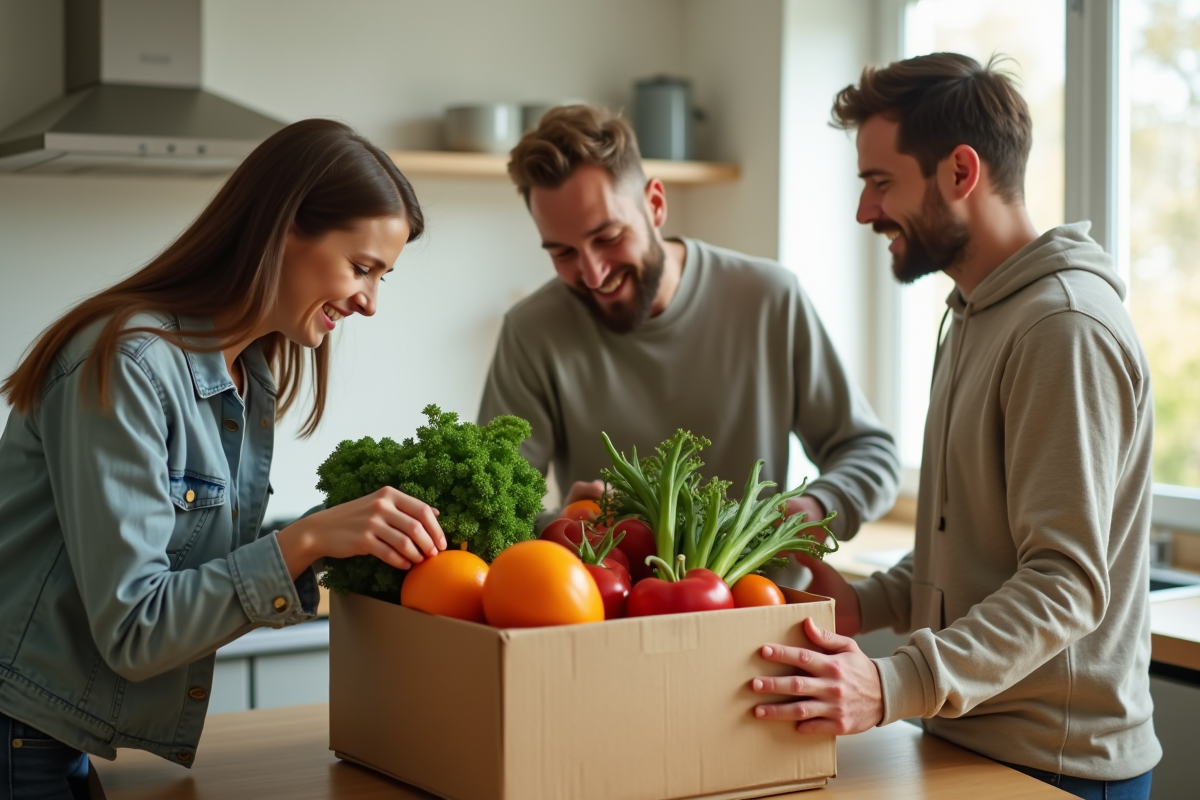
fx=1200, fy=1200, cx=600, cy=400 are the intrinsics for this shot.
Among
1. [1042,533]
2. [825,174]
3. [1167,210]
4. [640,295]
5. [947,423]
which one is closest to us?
[1042,533]

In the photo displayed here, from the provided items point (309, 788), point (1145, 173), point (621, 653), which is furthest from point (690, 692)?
point (1145, 173)

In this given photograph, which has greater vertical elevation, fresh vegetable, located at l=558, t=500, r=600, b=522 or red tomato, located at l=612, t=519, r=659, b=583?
fresh vegetable, located at l=558, t=500, r=600, b=522

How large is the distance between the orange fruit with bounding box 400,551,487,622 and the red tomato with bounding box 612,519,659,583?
179 mm

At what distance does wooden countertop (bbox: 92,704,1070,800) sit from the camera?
1222 mm

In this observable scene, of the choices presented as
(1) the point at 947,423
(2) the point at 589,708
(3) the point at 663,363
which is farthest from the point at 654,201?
(2) the point at 589,708

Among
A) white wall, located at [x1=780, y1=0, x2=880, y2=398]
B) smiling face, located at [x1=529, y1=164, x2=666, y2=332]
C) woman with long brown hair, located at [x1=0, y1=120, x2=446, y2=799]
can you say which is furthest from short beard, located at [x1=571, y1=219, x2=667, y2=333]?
white wall, located at [x1=780, y1=0, x2=880, y2=398]

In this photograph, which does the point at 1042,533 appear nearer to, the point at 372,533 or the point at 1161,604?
the point at 372,533

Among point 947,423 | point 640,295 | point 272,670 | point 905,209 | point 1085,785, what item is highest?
point 905,209

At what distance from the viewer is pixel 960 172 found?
156 centimetres

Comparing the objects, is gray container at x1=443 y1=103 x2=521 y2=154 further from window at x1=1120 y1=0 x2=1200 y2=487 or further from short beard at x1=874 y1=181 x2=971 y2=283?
short beard at x1=874 y1=181 x2=971 y2=283

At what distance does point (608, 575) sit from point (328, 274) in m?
0.47

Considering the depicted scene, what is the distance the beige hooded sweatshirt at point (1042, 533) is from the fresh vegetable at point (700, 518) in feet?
0.56

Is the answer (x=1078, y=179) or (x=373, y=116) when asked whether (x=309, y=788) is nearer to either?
(x=1078, y=179)

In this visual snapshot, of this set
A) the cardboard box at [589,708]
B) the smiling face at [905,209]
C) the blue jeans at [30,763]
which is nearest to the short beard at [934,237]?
the smiling face at [905,209]
